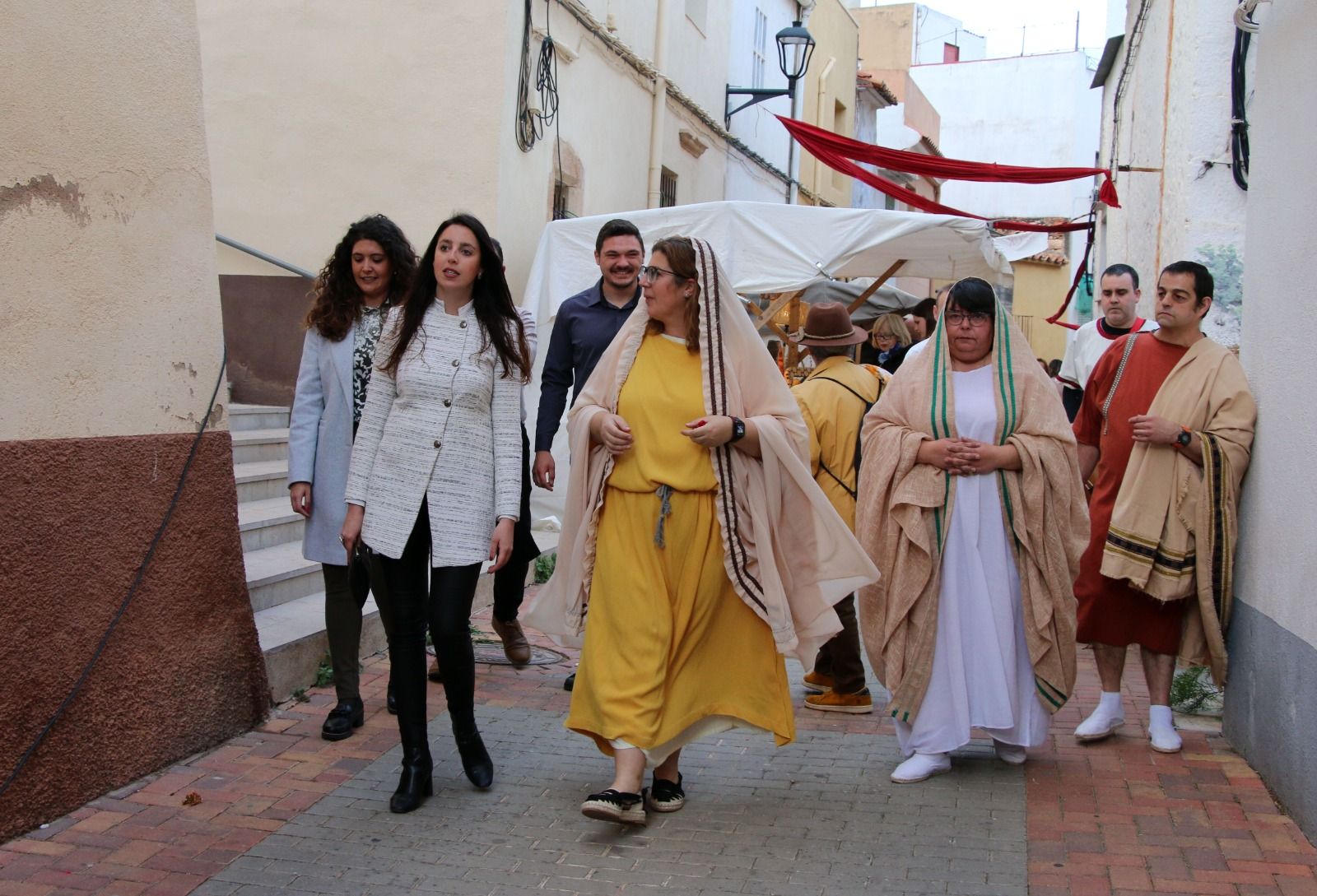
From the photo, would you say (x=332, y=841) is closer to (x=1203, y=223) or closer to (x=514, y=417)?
(x=514, y=417)

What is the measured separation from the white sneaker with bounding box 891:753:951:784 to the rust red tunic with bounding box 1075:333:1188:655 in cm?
93

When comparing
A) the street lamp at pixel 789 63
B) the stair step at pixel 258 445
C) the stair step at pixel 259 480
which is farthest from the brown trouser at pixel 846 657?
the street lamp at pixel 789 63

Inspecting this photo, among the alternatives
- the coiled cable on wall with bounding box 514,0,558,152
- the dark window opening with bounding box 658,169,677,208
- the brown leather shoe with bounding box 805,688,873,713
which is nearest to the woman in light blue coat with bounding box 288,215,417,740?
the brown leather shoe with bounding box 805,688,873,713

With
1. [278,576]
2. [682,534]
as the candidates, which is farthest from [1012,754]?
[278,576]

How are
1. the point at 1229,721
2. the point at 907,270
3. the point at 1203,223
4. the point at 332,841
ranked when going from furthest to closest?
the point at 907,270 < the point at 1203,223 < the point at 1229,721 < the point at 332,841

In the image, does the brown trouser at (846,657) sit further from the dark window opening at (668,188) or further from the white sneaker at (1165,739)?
the dark window opening at (668,188)

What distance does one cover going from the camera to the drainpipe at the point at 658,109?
1395 cm

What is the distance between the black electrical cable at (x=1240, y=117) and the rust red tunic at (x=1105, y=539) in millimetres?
3428

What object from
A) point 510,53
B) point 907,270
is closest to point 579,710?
point 510,53

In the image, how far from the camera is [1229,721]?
214 inches

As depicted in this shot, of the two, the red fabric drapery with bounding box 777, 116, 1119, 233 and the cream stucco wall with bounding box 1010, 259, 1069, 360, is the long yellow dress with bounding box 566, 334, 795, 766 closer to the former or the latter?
the red fabric drapery with bounding box 777, 116, 1119, 233

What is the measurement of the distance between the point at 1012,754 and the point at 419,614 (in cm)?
233

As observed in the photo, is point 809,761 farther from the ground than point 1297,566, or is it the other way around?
point 1297,566

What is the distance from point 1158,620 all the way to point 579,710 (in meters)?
2.49
